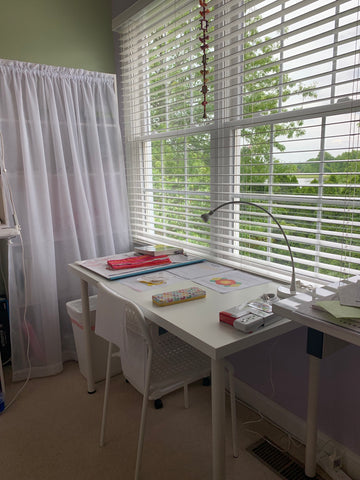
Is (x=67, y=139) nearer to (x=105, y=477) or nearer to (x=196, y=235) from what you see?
(x=196, y=235)

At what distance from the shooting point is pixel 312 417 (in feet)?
4.85

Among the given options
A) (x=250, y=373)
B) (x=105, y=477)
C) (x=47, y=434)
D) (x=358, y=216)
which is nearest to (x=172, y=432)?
(x=105, y=477)

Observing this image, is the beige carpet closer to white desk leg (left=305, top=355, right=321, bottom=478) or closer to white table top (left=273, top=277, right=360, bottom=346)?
white desk leg (left=305, top=355, right=321, bottom=478)

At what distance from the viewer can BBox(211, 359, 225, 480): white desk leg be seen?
1.13 meters

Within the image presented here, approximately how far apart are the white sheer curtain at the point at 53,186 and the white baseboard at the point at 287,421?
49.3 inches

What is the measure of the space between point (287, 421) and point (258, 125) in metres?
1.46

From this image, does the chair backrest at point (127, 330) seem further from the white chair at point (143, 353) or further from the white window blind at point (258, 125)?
the white window blind at point (258, 125)

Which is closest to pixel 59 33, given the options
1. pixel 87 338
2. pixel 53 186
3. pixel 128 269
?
pixel 53 186

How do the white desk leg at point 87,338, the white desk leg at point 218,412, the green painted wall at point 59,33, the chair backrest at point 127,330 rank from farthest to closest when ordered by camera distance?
the green painted wall at point 59,33 → the white desk leg at point 87,338 → the chair backrest at point 127,330 → the white desk leg at point 218,412

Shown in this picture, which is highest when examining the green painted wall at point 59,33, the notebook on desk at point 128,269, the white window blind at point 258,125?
the green painted wall at point 59,33

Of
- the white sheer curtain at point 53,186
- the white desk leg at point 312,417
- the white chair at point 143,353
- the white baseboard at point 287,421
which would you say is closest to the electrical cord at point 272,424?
the white baseboard at point 287,421

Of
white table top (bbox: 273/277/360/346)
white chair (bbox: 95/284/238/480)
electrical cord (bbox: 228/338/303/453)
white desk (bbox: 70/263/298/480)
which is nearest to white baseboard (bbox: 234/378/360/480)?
electrical cord (bbox: 228/338/303/453)

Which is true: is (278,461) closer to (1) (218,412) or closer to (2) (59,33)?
(1) (218,412)

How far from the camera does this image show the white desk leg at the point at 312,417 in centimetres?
145
